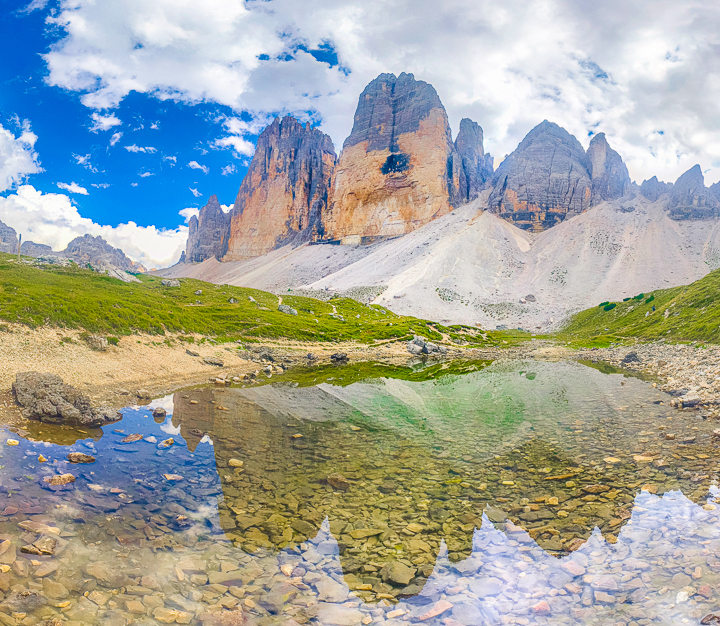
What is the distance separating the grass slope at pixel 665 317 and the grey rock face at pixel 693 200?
92.5m

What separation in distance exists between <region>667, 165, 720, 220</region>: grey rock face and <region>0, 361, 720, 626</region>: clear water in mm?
170270

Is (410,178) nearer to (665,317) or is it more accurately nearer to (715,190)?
(715,190)

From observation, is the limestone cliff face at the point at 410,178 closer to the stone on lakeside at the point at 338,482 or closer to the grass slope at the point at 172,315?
the grass slope at the point at 172,315

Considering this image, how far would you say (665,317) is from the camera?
181 ft

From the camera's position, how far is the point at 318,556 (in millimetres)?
7500

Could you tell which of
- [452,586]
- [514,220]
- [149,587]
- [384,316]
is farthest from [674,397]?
[514,220]

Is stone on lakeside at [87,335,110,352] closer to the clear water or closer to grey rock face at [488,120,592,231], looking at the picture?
the clear water

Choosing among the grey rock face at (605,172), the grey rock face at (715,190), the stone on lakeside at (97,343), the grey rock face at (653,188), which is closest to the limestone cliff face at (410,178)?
the grey rock face at (605,172)

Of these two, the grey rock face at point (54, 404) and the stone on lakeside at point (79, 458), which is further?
the grey rock face at point (54, 404)

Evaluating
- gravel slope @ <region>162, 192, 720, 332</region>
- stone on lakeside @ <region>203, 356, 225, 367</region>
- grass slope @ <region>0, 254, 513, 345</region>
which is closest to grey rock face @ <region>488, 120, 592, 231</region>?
gravel slope @ <region>162, 192, 720, 332</region>

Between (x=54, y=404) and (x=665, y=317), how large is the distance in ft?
228

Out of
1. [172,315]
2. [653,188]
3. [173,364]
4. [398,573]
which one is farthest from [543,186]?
[398,573]

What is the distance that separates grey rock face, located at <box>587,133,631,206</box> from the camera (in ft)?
545

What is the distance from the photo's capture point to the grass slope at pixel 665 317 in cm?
4247
